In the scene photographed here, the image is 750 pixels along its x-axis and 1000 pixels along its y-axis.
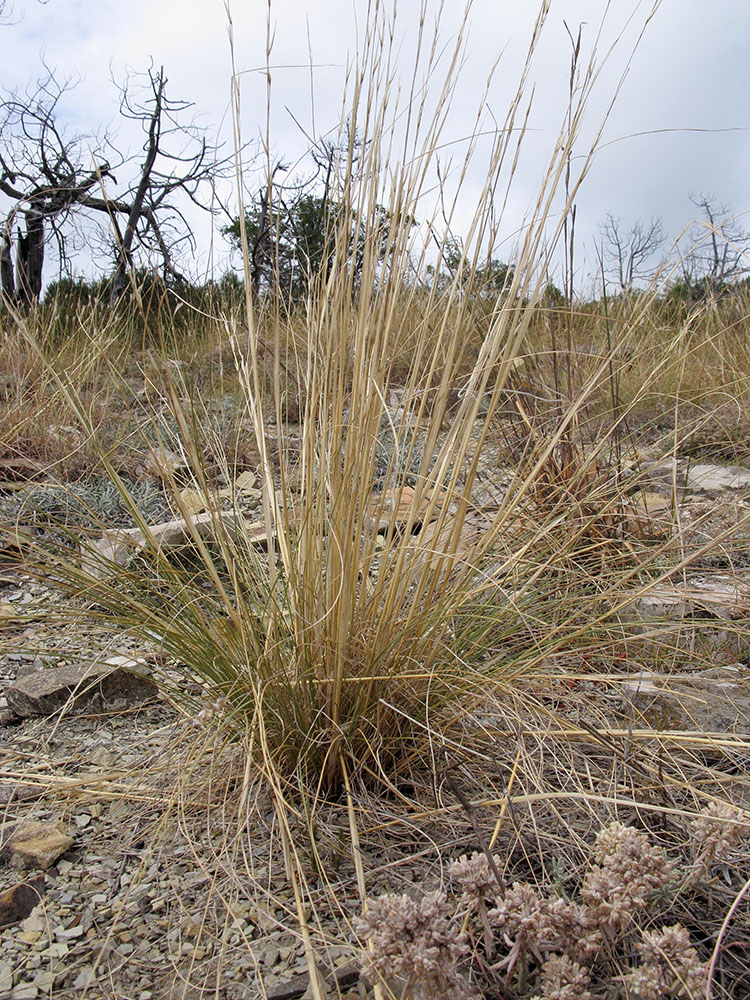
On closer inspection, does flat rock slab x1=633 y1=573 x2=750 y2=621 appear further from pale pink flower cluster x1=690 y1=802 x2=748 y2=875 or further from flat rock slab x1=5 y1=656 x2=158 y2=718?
flat rock slab x1=5 y1=656 x2=158 y2=718

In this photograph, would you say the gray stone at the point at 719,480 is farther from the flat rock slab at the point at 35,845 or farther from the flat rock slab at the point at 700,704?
the flat rock slab at the point at 35,845

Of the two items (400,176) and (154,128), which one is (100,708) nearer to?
(400,176)

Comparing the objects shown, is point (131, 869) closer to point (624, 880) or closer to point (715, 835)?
point (624, 880)

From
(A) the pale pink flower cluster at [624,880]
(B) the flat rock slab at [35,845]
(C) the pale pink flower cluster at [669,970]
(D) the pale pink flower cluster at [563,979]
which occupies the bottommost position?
(B) the flat rock slab at [35,845]

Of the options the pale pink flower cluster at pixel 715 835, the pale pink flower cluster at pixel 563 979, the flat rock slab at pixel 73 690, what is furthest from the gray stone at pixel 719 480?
the pale pink flower cluster at pixel 563 979

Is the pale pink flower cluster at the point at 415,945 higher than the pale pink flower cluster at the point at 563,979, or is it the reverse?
the pale pink flower cluster at the point at 415,945

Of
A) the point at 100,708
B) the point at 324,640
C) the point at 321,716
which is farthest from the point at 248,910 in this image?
the point at 100,708

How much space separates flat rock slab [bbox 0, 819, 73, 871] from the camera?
1110mm

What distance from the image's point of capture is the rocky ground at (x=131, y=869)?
3.03 ft

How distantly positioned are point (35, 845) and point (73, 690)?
0.49 meters

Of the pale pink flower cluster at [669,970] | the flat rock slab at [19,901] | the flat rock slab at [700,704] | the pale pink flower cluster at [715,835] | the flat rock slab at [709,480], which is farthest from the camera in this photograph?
the flat rock slab at [709,480]

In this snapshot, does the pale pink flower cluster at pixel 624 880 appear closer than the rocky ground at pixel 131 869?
Yes

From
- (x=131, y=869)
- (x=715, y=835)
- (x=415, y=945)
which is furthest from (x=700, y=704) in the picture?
(x=131, y=869)

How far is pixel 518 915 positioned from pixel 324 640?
1.66ft
